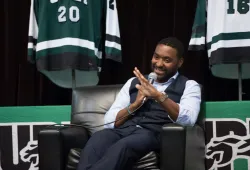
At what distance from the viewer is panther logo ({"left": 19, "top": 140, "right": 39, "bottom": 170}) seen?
283cm

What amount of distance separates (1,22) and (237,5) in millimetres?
1907

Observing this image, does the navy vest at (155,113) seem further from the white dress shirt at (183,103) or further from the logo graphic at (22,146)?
the logo graphic at (22,146)

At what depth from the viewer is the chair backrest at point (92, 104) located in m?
2.47

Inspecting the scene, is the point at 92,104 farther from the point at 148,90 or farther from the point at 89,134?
the point at 148,90

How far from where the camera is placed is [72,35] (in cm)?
282

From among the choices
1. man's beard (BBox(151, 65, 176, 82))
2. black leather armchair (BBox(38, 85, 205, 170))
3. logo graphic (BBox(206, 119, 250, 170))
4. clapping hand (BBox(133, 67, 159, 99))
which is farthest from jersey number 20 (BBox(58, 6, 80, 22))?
logo graphic (BBox(206, 119, 250, 170))

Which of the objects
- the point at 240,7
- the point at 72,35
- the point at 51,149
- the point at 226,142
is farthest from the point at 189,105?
the point at 72,35

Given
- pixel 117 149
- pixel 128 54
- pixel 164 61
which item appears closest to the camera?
pixel 117 149

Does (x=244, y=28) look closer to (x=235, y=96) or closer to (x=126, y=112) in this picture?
(x=235, y=96)

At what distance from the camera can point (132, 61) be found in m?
3.35

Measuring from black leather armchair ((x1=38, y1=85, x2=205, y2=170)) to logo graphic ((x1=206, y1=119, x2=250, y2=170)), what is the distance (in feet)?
0.80

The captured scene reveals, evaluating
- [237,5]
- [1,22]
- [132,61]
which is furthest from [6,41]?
[237,5]

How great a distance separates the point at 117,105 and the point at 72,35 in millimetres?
740

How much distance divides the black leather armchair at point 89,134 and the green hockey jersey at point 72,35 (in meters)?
0.33
